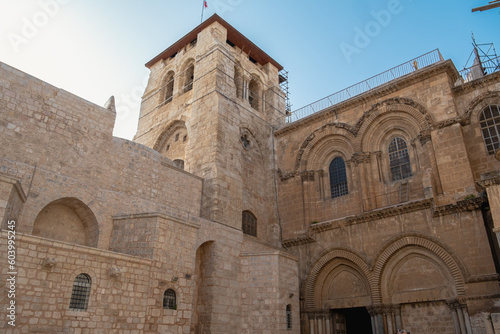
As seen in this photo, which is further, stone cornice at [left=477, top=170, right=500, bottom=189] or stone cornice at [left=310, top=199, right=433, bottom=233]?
stone cornice at [left=310, top=199, right=433, bottom=233]

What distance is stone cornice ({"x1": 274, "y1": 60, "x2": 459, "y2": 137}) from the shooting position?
50.4 ft

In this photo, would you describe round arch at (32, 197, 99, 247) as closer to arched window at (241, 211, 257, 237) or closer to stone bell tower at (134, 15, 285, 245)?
stone bell tower at (134, 15, 285, 245)

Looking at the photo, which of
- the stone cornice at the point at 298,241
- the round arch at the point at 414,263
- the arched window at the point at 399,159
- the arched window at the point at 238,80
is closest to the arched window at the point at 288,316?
the round arch at the point at 414,263

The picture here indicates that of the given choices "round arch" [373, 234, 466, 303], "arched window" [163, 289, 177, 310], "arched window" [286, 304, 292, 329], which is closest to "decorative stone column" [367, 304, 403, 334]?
"round arch" [373, 234, 466, 303]

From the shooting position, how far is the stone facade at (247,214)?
32.8 feet

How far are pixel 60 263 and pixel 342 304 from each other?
33.6 ft

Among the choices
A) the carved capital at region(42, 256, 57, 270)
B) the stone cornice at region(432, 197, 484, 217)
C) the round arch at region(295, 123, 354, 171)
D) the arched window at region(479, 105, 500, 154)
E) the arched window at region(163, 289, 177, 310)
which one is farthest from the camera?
the round arch at region(295, 123, 354, 171)

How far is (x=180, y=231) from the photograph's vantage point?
12.2m

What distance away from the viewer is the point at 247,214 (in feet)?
57.6

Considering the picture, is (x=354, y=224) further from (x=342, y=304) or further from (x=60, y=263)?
(x=60, y=263)

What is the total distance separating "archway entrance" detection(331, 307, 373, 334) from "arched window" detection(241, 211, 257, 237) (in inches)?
179

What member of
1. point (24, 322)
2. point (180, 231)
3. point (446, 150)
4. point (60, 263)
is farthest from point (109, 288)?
point (446, 150)

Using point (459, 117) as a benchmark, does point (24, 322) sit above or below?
below

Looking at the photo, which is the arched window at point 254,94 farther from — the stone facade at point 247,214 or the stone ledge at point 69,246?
Result: the stone ledge at point 69,246
